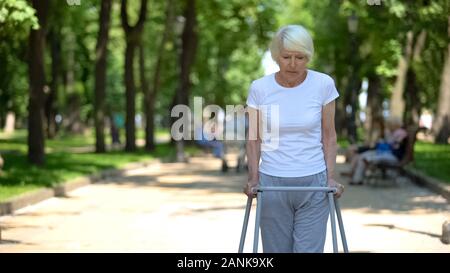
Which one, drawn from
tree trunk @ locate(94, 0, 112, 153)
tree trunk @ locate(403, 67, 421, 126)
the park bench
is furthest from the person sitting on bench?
tree trunk @ locate(403, 67, 421, 126)

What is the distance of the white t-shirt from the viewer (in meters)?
5.38

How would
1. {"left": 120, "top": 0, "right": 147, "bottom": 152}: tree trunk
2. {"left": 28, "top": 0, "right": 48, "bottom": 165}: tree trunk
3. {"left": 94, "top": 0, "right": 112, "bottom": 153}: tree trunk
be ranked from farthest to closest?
1. {"left": 120, "top": 0, "right": 147, "bottom": 152}: tree trunk
2. {"left": 94, "top": 0, "right": 112, "bottom": 153}: tree trunk
3. {"left": 28, "top": 0, "right": 48, "bottom": 165}: tree trunk

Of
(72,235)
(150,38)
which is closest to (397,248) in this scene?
(72,235)

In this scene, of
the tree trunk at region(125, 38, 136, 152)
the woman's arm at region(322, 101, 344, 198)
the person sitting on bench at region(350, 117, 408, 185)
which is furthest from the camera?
the tree trunk at region(125, 38, 136, 152)

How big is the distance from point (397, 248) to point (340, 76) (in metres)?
Result: 47.8

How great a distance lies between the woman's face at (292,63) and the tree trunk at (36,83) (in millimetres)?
17710

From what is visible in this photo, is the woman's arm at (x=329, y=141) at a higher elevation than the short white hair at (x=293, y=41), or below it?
below

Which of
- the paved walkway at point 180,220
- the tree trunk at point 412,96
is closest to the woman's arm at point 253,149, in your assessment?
the paved walkway at point 180,220

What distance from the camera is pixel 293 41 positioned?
5.35 m

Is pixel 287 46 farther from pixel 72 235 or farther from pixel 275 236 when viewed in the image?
pixel 72 235

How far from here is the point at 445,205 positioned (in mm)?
15797

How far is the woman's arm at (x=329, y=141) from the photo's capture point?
5.46 m

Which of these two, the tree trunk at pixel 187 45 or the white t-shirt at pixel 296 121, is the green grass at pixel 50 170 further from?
the white t-shirt at pixel 296 121

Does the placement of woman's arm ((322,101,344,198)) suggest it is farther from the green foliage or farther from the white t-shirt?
the green foliage
